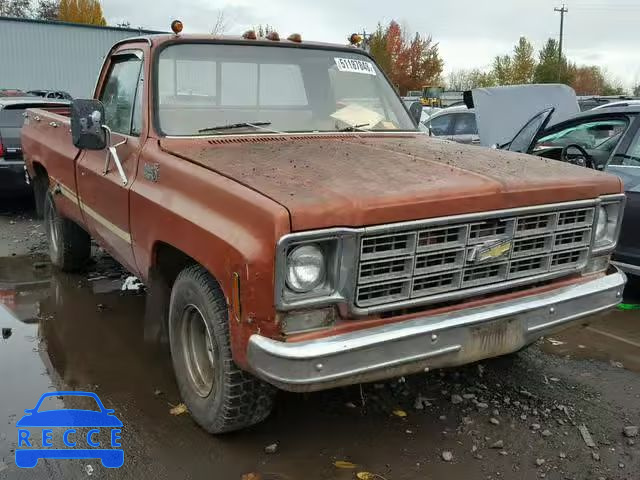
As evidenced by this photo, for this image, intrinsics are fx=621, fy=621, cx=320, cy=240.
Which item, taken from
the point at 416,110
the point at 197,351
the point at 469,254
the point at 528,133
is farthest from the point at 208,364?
the point at 528,133

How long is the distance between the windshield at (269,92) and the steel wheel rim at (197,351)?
3.74ft

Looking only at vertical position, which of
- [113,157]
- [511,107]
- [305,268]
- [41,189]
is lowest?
[41,189]

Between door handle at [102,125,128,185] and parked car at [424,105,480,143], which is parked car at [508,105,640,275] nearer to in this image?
door handle at [102,125,128,185]

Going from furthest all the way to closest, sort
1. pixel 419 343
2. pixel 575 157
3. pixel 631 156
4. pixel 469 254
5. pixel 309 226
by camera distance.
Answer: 1. pixel 575 157
2. pixel 631 156
3. pixel 469 254
4. pixel 419 343
5. pixel 309 226

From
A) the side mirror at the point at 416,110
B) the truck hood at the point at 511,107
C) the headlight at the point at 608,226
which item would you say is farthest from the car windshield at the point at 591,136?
the headlight at the point at 608,226

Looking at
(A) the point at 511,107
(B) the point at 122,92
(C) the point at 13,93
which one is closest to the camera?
(B) the point at 122,92

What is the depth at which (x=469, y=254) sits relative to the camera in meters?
2.83

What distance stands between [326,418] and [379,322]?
1.03 metres

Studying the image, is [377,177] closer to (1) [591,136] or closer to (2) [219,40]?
(2) [219,40]

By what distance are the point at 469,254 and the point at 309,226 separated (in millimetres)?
826

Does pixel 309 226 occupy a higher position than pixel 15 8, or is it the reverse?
pixel 15 8

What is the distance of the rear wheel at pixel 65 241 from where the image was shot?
18.8ft

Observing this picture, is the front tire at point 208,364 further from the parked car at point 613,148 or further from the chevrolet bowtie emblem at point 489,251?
Result: the parked car at point 613,148

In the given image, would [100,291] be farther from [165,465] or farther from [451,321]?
[451,321]
